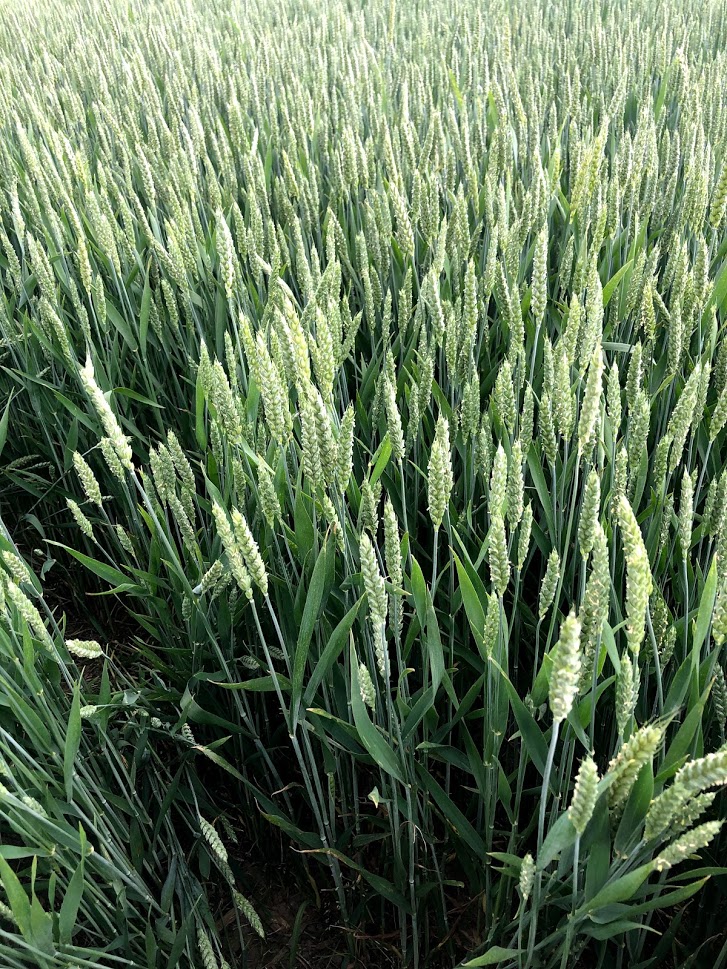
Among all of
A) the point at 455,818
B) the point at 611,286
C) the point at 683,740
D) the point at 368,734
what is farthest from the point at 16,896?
the point at 611,286

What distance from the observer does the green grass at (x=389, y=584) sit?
2.29 feet

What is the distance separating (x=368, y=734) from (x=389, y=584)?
0.15 meters

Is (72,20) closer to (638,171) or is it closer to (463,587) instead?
(638,171)

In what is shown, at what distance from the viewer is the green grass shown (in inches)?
27.5

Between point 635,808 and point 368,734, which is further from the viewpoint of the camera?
point 368,734

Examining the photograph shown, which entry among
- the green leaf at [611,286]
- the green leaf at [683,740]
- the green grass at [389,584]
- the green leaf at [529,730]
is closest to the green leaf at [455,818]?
the green grass at [389,584]

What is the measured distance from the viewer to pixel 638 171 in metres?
1.45

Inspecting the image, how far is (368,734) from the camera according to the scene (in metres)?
0.74

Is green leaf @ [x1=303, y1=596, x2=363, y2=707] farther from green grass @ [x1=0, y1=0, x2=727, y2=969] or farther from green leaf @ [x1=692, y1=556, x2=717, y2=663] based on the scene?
green leaf @ [x1=692, y1=556, x2=717, y2=663]

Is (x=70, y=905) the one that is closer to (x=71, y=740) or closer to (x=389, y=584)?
(x=71, y=740)

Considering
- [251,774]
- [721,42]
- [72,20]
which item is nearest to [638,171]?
[251,774]

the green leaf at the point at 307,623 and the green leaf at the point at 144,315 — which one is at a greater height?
the green leaf at the point at 144,315

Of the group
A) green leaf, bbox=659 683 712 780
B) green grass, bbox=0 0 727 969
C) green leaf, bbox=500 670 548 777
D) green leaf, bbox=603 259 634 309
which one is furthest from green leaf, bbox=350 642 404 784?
green leaf, bbox=603 259 634 309

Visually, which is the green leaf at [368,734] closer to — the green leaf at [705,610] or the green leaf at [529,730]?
the green leaf at [529,730]
